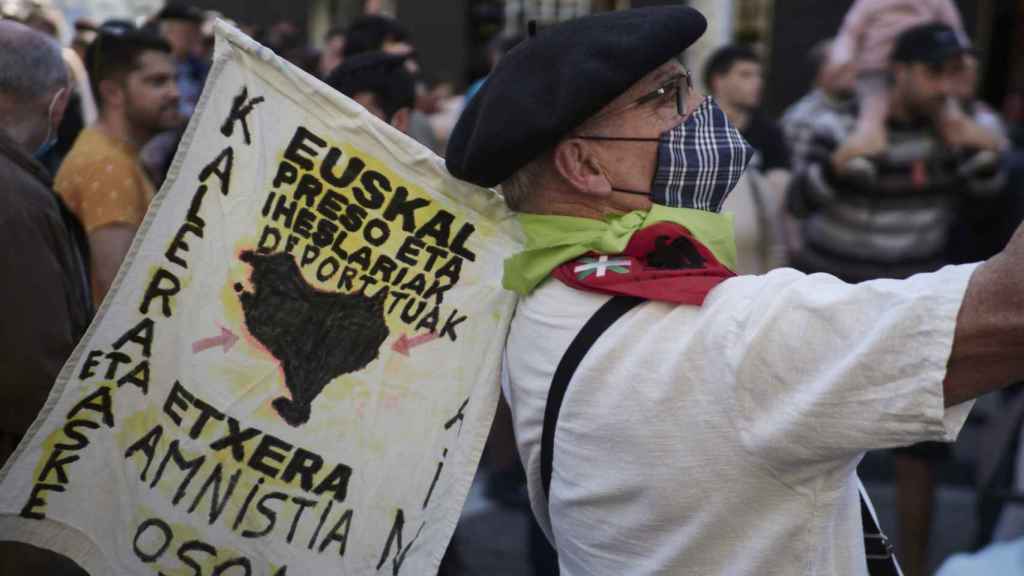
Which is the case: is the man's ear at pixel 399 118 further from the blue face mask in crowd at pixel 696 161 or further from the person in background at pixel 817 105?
the blue face mask in crowd at pixel 696 161

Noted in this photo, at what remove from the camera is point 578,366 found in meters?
1.80

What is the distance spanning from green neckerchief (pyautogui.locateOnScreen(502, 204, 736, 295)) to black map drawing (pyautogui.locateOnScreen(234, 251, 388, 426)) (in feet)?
1.05

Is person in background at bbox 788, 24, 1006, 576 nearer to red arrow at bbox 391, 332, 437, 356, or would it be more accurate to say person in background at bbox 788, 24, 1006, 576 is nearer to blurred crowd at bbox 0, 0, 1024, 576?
blurred crowd at bbox 0, 0, 1024, 576

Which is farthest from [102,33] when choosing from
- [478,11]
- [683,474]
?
[478,11]

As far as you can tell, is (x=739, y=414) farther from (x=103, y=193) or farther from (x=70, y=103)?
(x=70, y=103)

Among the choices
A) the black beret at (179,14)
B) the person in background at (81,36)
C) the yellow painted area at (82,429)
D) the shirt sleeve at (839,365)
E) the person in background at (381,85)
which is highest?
the black beret at (179,14)

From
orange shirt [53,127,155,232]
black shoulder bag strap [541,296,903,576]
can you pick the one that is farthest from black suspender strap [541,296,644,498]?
orange shirt [53,127,155,232]

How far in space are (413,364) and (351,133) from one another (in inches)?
16.8

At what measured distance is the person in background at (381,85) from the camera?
4.14 m

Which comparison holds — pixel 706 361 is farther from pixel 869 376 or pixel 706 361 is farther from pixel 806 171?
pixel 806 171

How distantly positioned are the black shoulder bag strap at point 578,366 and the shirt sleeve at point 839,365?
0.73 feet

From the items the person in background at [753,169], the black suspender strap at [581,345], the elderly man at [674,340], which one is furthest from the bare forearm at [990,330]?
the person in background at [753,169]

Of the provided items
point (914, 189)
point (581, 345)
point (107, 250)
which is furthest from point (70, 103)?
point (581, 345)

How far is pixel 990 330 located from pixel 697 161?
0.64 m
